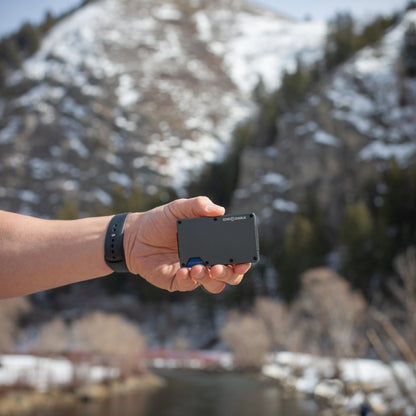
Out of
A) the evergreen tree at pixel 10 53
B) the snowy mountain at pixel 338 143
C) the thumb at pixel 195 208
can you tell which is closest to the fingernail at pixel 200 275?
the thumb at pixel 195 208

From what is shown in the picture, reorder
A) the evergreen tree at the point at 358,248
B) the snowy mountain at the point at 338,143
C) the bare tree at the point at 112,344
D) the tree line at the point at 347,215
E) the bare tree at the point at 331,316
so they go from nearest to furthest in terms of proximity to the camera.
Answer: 1. the bare tree at the point at 331,316
2. the bare tree at the point at 112,344
3. the evergreen tree at the point at 358,248
4. the tree line at the point at 347,215
5. the snowy mountain at the point at 338,143

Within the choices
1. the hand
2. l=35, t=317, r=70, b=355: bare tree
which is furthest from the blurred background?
the hand

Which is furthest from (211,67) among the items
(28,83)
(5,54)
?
(5,54)

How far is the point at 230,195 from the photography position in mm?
64812

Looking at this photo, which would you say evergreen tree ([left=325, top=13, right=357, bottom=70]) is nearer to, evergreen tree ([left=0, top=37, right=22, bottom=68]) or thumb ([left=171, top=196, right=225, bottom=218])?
evergreen tree ([left=0, top=37, right=22, bottom=68])

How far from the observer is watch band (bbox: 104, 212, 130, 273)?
2.11 m

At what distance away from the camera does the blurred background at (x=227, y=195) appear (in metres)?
29.0

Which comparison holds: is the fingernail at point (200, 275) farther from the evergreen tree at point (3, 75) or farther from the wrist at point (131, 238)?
the evergreen tree at point (3, 75)

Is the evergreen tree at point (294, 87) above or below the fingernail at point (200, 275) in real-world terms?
above

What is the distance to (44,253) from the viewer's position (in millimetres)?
2070

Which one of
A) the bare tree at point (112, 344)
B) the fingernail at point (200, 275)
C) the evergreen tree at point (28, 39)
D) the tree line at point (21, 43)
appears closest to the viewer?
the fingernail at point (200, 275)

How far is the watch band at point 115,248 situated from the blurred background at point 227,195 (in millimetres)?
12688

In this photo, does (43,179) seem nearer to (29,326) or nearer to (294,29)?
(29,326)

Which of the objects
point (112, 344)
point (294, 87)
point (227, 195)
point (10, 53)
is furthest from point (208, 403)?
point (10, 53)
